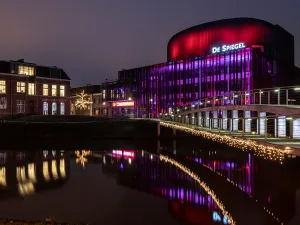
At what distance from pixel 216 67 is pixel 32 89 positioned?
123 feet

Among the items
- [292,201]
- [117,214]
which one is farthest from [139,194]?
[292,201]

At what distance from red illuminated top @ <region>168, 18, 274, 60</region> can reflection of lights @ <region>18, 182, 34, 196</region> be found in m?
63.9

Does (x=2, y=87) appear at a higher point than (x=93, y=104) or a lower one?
higher

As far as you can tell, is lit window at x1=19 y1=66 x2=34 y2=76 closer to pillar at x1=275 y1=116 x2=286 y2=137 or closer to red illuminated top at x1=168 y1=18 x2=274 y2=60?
red illuminated top at x1=168 y1=18 x2=274 y2=60

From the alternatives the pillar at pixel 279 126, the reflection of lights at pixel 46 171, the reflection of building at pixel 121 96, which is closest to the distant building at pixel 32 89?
the reflection of building at pixel 121 96

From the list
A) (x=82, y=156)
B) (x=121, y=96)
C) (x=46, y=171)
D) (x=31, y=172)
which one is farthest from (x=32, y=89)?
(x=31, y=172)

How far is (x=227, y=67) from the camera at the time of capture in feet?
219

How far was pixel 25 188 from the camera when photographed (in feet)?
71.7

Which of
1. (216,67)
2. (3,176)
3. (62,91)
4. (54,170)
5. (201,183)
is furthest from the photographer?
(216,67)

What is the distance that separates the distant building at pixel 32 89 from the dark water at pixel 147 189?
26.0 meters

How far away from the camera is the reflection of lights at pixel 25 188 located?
2077cm

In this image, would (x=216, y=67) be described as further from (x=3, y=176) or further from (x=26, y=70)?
(x=3, y=176)

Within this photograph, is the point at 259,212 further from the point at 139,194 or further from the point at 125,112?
the point at 125,112

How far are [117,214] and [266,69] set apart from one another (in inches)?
2188
